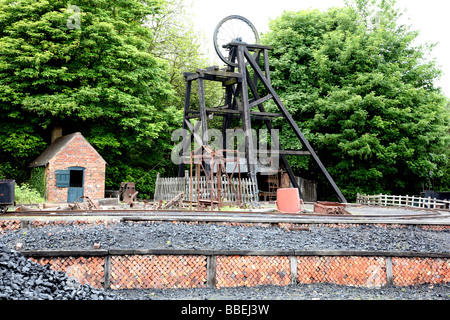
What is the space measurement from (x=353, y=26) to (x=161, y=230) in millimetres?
23143

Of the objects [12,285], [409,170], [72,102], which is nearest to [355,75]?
[409,170]

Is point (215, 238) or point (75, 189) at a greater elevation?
point (75, 189)

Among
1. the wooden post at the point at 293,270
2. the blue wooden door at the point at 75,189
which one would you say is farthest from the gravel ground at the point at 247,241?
the blue wooden door at the point at 75,189

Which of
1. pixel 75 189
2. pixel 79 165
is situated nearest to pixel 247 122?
pixel 79 165

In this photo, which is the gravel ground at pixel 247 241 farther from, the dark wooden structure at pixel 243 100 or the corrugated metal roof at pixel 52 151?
the corrugated metal roof at pixel 52 151

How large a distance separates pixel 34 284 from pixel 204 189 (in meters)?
11.8

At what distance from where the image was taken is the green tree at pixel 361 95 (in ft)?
78.8

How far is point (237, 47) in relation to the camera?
20.6 metres

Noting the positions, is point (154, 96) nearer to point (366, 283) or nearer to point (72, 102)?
point (72, 102)

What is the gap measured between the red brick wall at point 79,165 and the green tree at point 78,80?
7.18ft

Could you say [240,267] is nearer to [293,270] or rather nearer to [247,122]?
[293,270]

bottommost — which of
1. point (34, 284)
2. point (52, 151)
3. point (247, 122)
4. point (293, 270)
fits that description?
point (293, 270)

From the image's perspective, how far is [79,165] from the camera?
2144 centimetres

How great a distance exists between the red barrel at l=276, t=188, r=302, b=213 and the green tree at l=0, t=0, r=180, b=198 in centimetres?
1176
